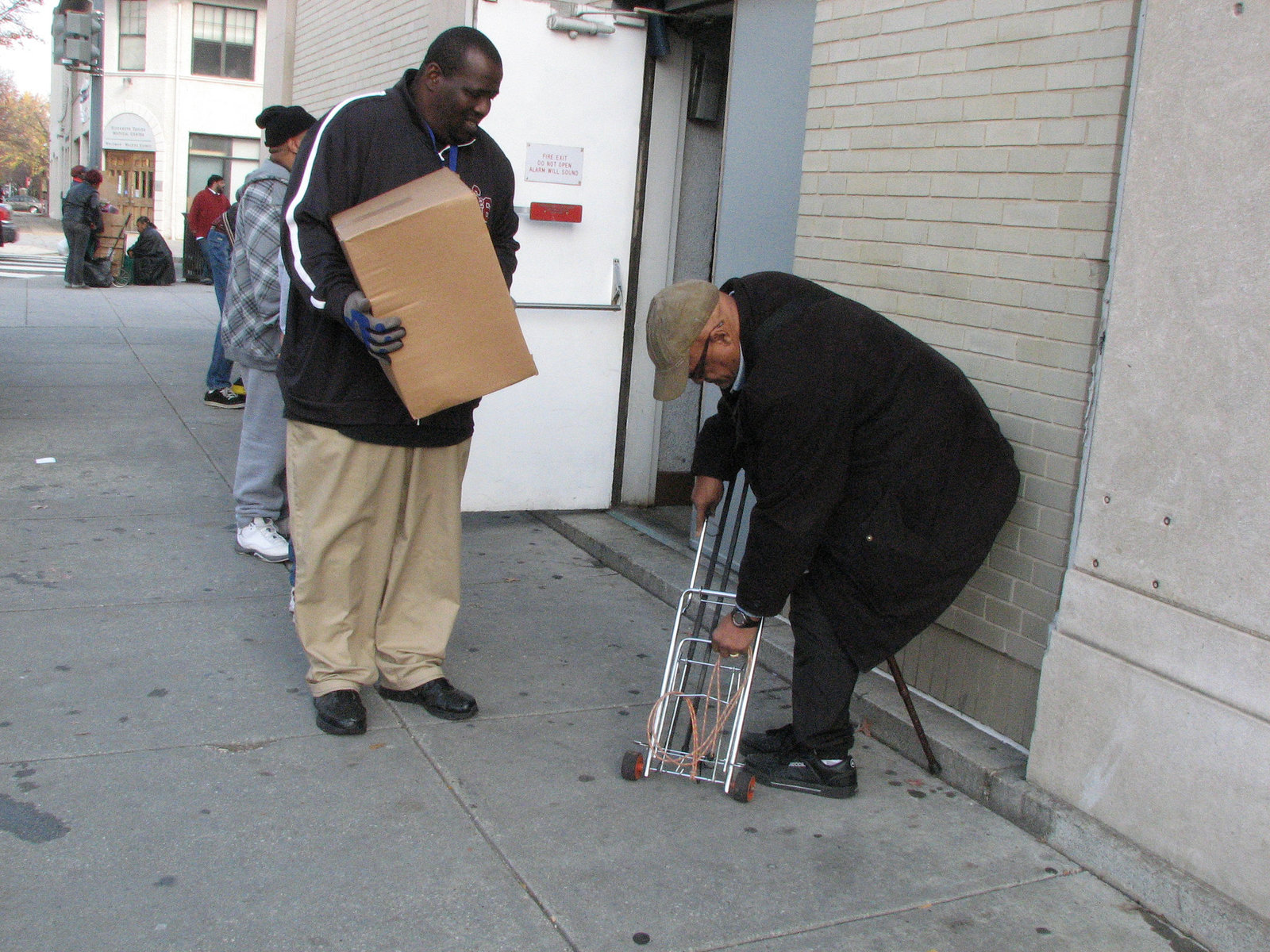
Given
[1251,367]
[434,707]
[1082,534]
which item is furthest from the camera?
[434,707]

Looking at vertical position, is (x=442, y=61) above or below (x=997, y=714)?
above

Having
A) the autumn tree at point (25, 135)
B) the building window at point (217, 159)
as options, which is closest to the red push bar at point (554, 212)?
the building window at point (217, 159)

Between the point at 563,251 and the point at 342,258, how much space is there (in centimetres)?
251

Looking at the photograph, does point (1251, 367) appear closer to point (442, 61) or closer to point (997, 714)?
point (997, 714)

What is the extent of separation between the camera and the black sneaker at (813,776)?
337 cm

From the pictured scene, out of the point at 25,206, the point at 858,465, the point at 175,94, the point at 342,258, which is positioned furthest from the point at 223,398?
the point at 25,206

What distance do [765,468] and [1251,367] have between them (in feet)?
3.70

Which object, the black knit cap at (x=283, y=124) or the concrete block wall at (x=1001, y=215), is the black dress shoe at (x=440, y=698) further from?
the black knit cap at (x=283, y=124)

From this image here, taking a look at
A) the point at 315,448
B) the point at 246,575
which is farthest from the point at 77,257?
the point at 315,448

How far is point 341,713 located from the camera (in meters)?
3.57

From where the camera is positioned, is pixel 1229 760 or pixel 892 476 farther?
A: pixel 892 476

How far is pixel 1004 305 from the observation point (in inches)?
136

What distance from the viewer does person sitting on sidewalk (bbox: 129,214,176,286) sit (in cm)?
1752

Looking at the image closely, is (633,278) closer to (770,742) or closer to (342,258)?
(342,258)
